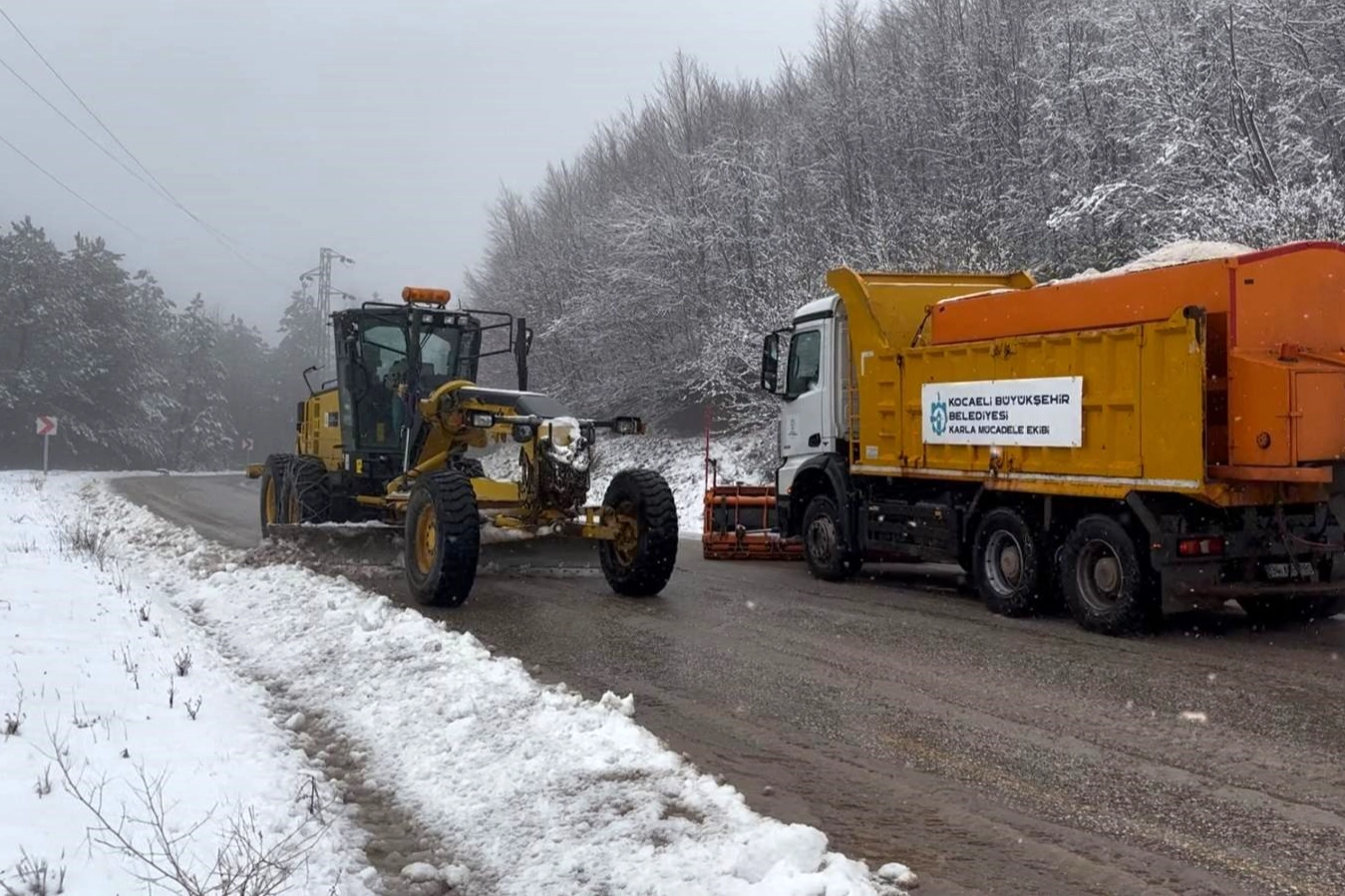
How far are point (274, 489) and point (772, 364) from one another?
6.93 metres

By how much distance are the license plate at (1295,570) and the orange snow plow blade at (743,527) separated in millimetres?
6522

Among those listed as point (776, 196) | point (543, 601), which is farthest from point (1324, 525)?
point (776, 196)

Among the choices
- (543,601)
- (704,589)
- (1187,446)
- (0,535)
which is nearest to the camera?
(1187,446)

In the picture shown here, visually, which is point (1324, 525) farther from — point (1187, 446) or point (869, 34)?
point (869, 34)

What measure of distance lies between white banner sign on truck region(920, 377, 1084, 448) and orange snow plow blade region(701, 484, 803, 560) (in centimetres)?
403

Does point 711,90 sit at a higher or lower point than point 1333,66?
higher

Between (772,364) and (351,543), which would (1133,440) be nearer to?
(772,364)

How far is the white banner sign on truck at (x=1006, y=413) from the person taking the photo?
905 cm

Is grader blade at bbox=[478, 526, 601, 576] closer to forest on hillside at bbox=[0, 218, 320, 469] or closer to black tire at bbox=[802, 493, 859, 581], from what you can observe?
black tire at bbox=[802, 493, 859, 581]

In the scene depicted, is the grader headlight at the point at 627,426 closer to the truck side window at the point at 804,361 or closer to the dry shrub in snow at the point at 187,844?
the truck side window at the point at 804,361

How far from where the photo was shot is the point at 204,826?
420 cm

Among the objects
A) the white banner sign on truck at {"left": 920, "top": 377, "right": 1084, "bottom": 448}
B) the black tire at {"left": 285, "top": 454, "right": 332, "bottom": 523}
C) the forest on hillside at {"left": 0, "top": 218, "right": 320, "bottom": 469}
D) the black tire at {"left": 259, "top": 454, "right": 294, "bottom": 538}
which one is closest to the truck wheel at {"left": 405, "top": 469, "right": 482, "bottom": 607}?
the black tire at {"left": 285, "top": 454, "right": 332, "bottom": 523}

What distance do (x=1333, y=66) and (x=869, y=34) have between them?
42.1 feet

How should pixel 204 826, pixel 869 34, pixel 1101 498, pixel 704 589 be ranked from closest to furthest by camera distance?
pixel 204 826 < pixel 1101 498 < pixel 704 589 < pixel 869 34
